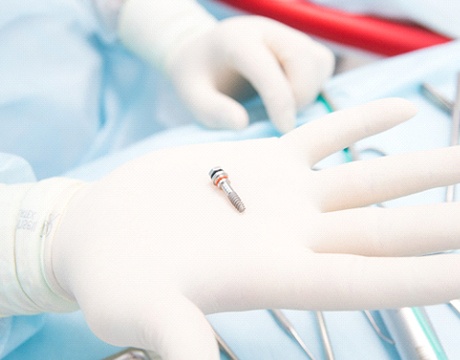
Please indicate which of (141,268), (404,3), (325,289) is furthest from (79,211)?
(404,3)

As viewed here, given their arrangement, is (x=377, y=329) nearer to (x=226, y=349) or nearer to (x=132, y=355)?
(x=226, y=349)

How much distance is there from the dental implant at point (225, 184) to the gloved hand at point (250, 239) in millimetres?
12

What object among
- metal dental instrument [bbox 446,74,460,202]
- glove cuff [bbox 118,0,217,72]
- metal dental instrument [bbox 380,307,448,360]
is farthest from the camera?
glove cuff [bbox 118,0,217,72]

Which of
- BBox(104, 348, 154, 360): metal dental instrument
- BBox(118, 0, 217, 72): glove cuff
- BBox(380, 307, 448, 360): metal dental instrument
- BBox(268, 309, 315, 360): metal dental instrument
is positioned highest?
BBox(118, 0, 217, 72): glove cuff

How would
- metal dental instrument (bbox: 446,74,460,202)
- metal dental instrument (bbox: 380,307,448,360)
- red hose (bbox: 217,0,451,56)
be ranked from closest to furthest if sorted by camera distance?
metal dental instrument (bbox: 380,307,448,360)
metal dental instrument (bbox: 446,74,460,202)
red hose (bbox: 217,0,451,56)

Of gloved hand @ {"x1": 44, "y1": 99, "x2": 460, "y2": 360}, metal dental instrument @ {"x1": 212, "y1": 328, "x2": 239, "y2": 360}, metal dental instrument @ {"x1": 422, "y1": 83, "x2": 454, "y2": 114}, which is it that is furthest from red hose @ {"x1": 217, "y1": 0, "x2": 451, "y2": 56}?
metal dental instrument @ {"x1": 212, "y1": 328, "x2": 239, "y2": 360}

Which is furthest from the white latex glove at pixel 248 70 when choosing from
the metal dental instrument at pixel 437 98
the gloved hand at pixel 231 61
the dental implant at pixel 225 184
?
the dental implant at pixel 225 184

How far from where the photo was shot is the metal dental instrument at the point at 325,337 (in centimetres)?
61

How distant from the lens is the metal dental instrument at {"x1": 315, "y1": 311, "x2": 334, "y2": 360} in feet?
2.00

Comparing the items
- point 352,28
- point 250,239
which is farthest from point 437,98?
point 250,239

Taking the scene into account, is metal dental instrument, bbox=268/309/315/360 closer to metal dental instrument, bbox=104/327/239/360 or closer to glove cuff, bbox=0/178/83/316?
metal dental instrument, bbox=104/327/239/360

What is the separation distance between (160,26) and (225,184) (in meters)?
0.64

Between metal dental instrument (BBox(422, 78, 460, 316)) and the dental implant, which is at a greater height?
the dental implant

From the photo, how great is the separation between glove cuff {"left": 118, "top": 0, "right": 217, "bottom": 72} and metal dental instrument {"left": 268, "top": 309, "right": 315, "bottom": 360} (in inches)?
24.4
